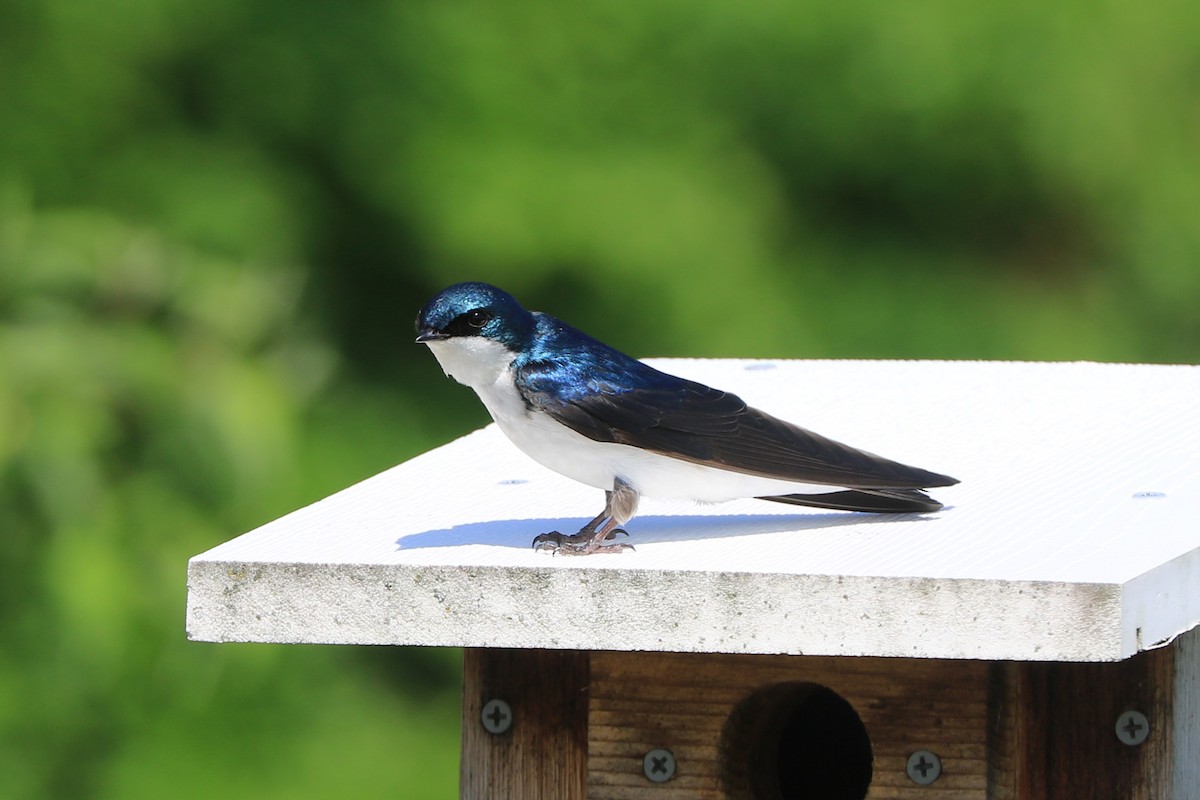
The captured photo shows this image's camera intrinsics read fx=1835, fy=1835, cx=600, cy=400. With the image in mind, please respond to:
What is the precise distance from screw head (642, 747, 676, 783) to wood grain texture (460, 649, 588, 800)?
68 mm

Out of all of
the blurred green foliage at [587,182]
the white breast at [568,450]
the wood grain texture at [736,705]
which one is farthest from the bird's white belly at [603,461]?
the blurred green foliage at [587,182]

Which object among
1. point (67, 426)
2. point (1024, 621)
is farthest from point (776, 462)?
point (67, 426)

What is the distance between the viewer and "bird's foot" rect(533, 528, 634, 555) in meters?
1.68

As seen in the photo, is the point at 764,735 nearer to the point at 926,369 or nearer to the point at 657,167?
the point at 926,369

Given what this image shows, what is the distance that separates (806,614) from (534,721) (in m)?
0.53

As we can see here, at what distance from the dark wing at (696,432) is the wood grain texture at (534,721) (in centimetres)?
30

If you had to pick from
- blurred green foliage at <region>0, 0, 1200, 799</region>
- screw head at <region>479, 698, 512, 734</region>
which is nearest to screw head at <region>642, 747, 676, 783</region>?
screw head at <region>479, 698, 512, 734</region>

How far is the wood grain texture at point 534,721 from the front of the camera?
1.96 m

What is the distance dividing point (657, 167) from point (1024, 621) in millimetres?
3356

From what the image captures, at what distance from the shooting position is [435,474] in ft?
7.48

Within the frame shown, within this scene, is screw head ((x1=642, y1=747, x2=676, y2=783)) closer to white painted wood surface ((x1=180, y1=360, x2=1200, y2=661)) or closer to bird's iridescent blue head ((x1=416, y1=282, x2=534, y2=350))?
white painted wood surface ((x1=180, y1=360, x2=1200, y2=661))

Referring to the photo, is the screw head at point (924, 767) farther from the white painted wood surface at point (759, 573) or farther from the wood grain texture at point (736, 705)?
the white painted wood surface at point (759, 573)

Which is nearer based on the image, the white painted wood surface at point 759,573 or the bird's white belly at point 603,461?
the white painted wood surface at point 759,573

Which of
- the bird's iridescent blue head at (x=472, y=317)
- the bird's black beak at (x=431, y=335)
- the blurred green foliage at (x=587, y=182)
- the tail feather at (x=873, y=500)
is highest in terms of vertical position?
the blurred green foliage at (x=587, y=182)
